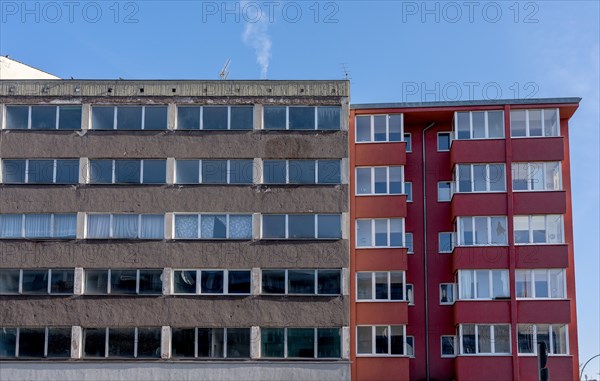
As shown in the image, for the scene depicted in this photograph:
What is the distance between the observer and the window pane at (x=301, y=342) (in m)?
42.6

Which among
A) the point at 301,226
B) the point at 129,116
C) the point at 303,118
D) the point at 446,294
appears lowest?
the point at 446,294

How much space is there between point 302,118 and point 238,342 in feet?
35.0

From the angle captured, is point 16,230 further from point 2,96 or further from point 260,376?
point 260,376

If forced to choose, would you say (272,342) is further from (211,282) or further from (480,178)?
(480,178)

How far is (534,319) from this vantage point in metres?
42.9

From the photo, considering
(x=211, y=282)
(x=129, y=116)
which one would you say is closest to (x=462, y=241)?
(x=211, y=282)

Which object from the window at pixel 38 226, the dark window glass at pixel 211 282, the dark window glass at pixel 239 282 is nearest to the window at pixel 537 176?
the dark window glass at pixel 239 282

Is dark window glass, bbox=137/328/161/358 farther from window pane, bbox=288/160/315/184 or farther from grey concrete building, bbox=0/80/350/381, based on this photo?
window pane, bbox=288/160/315/184

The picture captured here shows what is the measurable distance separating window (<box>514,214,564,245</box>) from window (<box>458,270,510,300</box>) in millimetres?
1815

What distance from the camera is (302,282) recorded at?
4344 cm

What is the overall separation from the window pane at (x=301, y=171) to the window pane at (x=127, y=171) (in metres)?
7.00

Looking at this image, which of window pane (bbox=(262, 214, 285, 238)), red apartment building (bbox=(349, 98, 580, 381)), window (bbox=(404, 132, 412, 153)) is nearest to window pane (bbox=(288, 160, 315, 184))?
window pane (bbox=(262, 214, 285, 238))

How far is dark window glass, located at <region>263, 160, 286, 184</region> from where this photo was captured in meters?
44.3

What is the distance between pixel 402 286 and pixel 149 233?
11.8 metres
